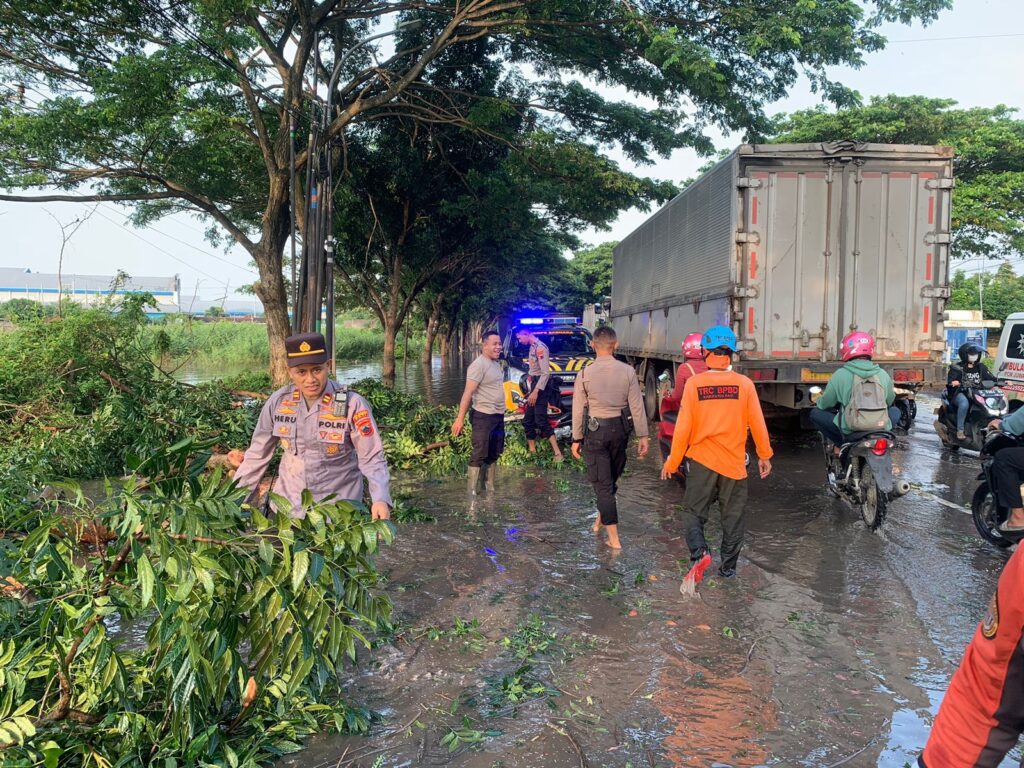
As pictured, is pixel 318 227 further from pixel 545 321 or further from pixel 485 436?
pixel 485 436

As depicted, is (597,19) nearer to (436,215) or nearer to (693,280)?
(693,280)

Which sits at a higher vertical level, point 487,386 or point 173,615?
point 487,386

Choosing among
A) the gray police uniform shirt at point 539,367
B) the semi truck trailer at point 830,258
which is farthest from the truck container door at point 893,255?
the gray police uniform shirt at point 539,367

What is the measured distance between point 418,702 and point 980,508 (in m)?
5.24

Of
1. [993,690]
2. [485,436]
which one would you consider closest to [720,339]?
[485,436]

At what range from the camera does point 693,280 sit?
38.9ft

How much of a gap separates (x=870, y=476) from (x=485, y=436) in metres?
3.76

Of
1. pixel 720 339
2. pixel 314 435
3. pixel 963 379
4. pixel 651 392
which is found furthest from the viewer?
pixel 651 392

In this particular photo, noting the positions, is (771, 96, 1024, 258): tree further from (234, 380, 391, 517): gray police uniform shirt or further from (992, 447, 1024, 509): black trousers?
(234, 380, 391, 517): gray police uniform shirt

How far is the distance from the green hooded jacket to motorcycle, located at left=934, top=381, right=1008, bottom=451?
3.90 m

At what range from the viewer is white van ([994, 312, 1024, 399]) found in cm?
972

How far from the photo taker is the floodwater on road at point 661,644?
3410mm

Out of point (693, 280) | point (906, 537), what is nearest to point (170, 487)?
point (906, 537)

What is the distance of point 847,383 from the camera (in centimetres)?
704
